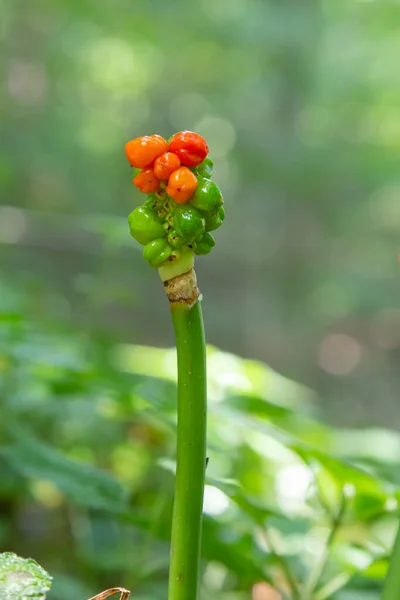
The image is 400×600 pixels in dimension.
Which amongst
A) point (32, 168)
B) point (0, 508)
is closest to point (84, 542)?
point (0, 508)

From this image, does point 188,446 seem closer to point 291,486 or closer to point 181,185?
point 181,185

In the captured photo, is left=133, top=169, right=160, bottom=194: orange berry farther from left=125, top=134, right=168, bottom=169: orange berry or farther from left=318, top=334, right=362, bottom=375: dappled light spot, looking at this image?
left=318, top=334, right=362, bottom=375: dappled light spot

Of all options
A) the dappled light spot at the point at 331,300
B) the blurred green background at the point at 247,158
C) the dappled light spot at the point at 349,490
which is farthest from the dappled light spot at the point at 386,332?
the dappled light spot at the point at 349,490

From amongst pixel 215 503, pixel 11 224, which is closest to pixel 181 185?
pixel 215 503

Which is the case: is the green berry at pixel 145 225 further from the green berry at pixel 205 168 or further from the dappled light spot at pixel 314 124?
the dappled light spot at pixel 314 124

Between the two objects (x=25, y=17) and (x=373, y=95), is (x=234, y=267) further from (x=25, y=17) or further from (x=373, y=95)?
(x=25, y=17)

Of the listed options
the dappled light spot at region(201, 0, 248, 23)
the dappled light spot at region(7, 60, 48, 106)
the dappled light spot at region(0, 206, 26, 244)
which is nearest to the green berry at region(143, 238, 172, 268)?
the dappled light spot at region(0, 206, 26, 244)
